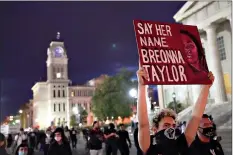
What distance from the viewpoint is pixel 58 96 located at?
375 ft

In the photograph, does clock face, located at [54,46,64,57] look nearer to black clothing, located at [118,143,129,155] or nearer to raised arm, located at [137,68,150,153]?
black clothing, located at [118,143,129,155]

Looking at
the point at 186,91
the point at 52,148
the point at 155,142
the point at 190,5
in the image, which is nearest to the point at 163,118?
the point at 155,142

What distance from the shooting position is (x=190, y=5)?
1355 inches

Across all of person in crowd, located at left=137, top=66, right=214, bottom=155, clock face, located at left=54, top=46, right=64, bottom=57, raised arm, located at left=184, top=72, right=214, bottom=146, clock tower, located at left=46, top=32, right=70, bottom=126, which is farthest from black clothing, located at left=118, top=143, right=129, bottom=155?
clock face, located at left=54, top=46, right=64, bottom=57

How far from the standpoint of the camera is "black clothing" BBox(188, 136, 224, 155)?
347cm

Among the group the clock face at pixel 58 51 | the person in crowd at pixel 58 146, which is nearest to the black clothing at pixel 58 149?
the person in crowd at pixel 58 146

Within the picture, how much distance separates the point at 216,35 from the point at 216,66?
171 inches

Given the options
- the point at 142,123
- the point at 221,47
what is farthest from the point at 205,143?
the point at 221,47

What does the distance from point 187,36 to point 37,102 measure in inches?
4677

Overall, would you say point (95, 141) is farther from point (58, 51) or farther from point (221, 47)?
point (58, 51)

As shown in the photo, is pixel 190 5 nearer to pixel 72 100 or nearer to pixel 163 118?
pixel 163 118

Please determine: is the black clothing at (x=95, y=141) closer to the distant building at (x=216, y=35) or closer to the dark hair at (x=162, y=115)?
the dark hair at (x=162, y=115)

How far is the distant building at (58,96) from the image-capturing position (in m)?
112

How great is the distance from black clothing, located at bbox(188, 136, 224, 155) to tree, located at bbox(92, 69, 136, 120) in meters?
44.9
